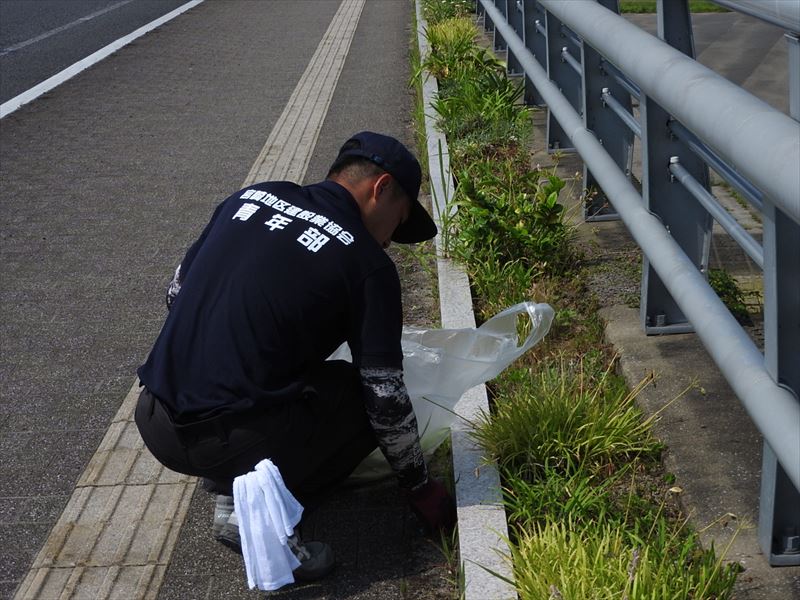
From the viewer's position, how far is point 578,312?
481cm

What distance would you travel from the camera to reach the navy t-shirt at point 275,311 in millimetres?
3293

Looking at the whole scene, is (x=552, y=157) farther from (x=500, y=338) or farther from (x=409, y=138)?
(x=500, y=338)

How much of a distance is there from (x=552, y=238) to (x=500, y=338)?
111cm

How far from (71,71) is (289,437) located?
33.7ft

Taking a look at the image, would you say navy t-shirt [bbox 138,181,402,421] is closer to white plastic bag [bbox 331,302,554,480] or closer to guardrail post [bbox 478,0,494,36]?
white plastic bag [bbox 331,302,554,480]

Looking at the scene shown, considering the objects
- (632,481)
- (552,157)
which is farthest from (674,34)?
(552,157)

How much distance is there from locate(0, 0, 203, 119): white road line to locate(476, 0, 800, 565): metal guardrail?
705cm

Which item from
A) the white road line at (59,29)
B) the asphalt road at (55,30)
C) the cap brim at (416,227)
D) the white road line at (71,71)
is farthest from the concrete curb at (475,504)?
the white road line at (59,29)

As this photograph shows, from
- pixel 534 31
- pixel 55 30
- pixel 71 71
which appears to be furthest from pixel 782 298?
pixel 55 30

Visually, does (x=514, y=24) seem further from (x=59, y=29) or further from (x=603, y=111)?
(x=59, y=29)

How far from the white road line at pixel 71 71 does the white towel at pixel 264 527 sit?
8084 mm

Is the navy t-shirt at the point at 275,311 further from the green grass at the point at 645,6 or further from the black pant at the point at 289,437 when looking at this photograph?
the green grass at the point at 645,6

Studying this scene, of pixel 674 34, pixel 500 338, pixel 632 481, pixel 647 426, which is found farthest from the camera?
pixel 500 338

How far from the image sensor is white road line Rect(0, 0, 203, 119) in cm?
1095
